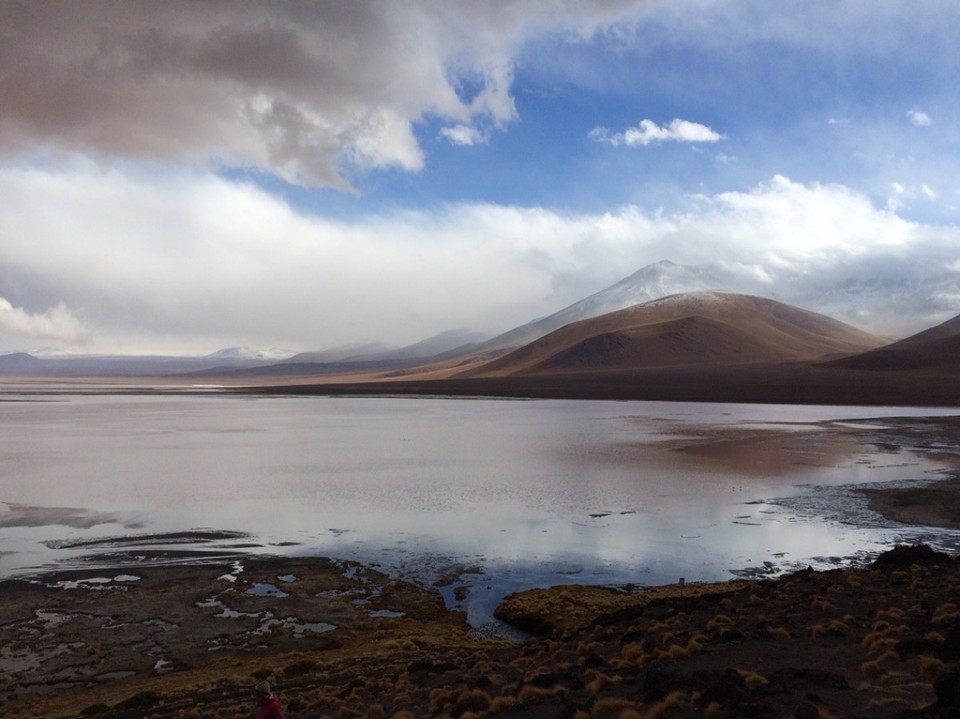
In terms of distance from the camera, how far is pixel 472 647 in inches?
487

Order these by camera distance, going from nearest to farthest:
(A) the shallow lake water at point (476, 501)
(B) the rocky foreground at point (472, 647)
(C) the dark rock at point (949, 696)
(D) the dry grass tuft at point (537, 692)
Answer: (C) the dark rock at point (949, 696) → (B) the rocky foreground at point (472, 647) → (D) the dry grass tuft at point (537, 692) → (A) the shallow lake water at point (476, 501)

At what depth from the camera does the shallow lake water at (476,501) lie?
1772 cm

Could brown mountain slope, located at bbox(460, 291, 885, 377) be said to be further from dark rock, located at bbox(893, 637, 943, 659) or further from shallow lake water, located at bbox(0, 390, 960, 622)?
dark rock, located at bbox(893, 637, 943, 659)

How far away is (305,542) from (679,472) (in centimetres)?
1715

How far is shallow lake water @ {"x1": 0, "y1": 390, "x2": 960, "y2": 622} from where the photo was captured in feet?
58.1

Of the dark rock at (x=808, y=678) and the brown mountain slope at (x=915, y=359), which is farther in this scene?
the brown mountain slope at (x=915, y=359)

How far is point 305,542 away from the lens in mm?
19406

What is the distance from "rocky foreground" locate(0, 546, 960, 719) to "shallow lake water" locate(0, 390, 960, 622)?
6.15 ft

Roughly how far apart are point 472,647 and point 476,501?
1217 centimetres

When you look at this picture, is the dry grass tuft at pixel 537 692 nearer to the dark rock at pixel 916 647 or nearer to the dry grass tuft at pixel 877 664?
the dry grass tuft at pixel 877 664

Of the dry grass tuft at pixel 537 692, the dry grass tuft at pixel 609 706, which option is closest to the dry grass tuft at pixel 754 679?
the dry grass tuft at pixel 609 706

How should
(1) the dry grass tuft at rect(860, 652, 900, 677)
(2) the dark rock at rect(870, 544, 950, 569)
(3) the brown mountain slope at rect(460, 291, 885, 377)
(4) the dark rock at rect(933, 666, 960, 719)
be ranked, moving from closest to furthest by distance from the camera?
(4) the dark rock at rect(933, 666, 960, 719) < (1) the dry grass tuft at rect(860, 652, 900, 677) < (2) the dark rock at rect(870, 544, 950, 569) < (3) the brown mountain slope at rect(460, 291, 885, 377)

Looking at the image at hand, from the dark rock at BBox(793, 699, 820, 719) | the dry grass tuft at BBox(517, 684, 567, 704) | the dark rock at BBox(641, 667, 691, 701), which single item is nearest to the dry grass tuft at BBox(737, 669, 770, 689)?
the dark rock at BBox(641, 667, 691, 701)

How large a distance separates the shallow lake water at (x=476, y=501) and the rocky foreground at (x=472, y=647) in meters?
1.87
